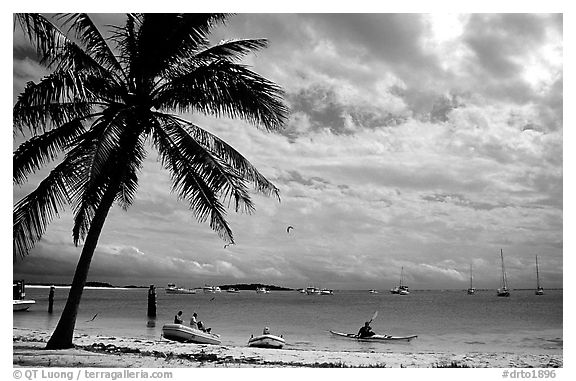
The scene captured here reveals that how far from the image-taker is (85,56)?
7684 mm

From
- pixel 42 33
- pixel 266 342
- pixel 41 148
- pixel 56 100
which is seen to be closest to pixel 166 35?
pixel 42 33

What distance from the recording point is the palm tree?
24.0ft

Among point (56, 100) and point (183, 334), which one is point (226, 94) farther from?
point (183, 334)

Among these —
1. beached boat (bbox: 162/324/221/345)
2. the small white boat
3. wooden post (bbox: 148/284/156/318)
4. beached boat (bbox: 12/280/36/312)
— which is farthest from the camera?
beached boat (bbox: 12/280/36/312)

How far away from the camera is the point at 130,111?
24.8 ft

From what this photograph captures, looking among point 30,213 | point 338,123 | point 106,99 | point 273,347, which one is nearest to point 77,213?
point 30,213

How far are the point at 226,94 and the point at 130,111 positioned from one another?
131cm

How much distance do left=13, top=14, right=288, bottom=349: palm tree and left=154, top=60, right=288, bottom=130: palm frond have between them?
14 millimetres

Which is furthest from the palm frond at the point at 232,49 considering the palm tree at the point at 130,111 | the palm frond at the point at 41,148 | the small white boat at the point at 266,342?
the small white boat at the point at 266,342

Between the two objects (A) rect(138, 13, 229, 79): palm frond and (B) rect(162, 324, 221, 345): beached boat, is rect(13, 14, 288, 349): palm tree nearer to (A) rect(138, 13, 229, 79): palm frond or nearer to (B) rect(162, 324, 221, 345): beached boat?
(A) rect(138, 13, 229, 79): palm frond

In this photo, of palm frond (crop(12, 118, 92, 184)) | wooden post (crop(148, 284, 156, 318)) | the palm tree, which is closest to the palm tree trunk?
the palm tree
